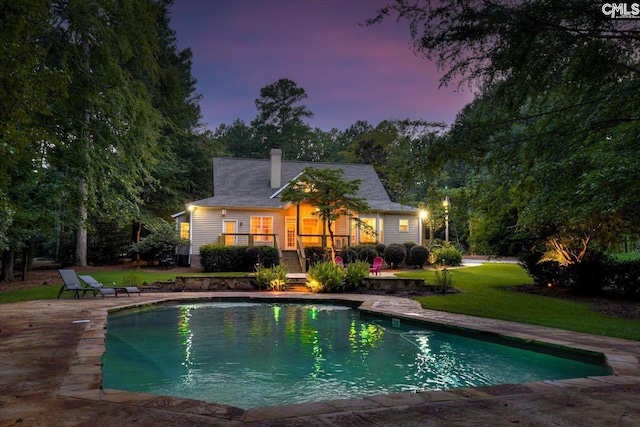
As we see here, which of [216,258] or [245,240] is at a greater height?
[245,240]

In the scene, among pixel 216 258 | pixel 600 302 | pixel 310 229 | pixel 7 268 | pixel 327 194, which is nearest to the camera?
pixel 600 302

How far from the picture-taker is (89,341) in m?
6.46

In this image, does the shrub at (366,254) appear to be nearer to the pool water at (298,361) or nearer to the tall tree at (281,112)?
the pool water at (298,361)

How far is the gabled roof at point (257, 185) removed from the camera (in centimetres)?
2559

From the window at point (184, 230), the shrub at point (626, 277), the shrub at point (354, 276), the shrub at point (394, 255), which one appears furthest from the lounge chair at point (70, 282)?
the shrub at point (626, 277)

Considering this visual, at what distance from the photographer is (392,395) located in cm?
409

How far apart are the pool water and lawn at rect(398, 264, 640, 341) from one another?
1.87 meters

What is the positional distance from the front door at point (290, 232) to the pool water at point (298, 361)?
15.2 meters

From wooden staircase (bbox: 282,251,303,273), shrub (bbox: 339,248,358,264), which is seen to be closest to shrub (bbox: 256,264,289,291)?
wooden staircase (bbox: 282,251,303,273)

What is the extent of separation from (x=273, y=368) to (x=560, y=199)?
21.8 ft

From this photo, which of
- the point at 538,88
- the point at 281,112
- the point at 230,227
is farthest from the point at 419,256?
the point at 281,112

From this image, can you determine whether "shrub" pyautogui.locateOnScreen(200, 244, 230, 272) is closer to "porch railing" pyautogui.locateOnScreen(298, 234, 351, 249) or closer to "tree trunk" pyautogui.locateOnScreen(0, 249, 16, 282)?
"porch railing" pyautogui.locateOnScreen(298, 234, 351, 249)

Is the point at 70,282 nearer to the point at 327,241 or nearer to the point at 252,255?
the point at 252,255

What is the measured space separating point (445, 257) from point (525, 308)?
46.3 feet
